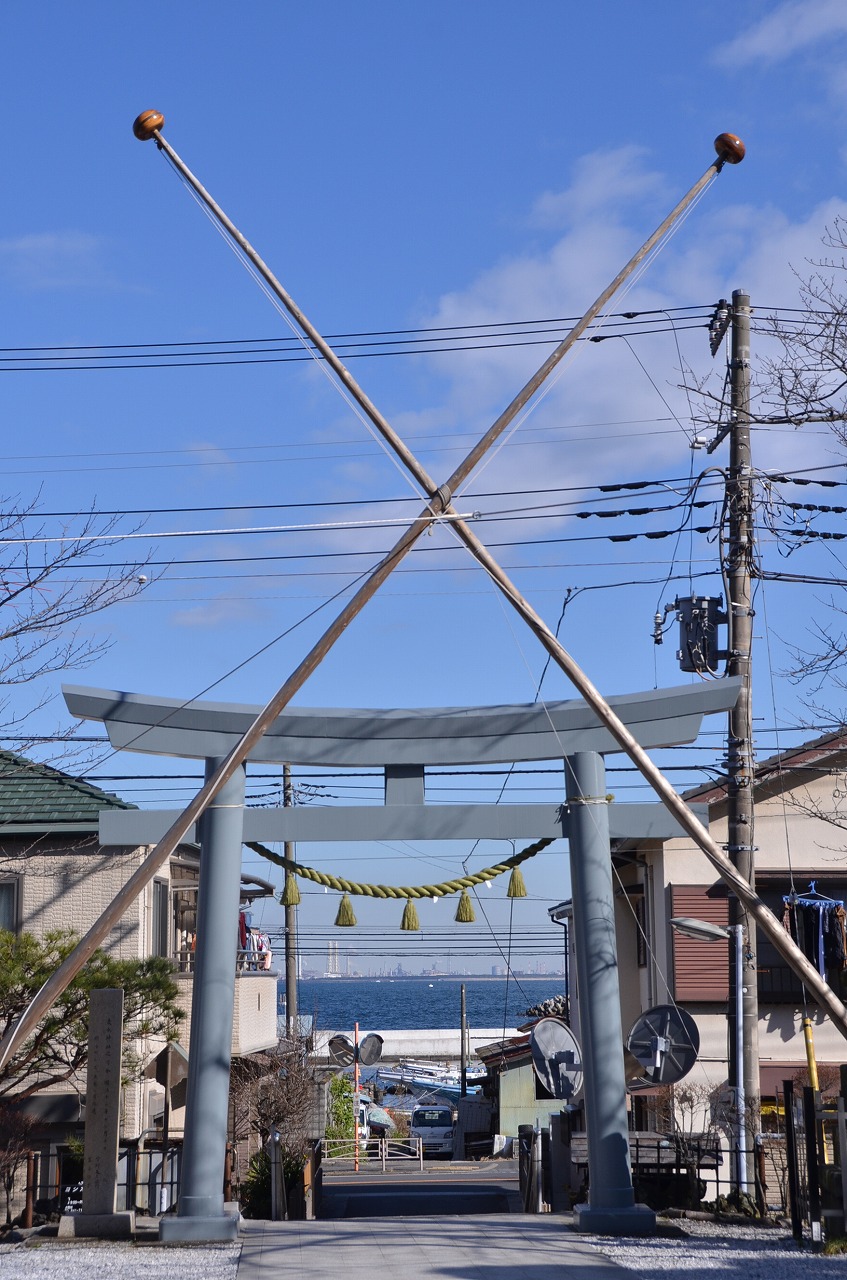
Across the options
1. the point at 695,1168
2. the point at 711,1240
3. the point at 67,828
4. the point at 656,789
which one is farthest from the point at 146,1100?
the point at 656,789

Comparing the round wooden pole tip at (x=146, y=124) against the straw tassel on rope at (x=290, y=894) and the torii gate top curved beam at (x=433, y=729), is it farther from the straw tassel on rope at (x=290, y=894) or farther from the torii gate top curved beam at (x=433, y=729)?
the straw tassel on rope at (x=290, y=894)

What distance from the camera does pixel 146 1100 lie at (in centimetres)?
2061

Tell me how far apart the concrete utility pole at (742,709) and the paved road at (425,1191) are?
6200 mm

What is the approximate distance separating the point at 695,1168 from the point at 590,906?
380 centimetres

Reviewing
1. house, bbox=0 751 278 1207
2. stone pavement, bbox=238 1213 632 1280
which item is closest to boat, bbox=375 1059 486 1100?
house, bbox=0 751 278 1207

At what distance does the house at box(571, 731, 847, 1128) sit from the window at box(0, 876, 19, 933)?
390 inches

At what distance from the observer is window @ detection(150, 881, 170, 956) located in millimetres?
20953

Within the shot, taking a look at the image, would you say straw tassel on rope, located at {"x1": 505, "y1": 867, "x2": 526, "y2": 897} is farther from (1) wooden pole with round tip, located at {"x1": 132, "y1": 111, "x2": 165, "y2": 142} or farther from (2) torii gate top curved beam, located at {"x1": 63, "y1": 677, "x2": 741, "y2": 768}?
(1) wooden pole with round tip, located at {"x1": 132, "y1": 111, "x2": 165, "y2": 142}

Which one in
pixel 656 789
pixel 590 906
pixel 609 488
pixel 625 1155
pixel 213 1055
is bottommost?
pixel 625 1155

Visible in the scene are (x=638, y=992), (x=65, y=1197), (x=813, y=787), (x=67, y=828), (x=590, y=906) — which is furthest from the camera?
(x=638, y=992)

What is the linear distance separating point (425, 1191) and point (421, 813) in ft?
44.6

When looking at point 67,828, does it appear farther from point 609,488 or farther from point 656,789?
point 656,789

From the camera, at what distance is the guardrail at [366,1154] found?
32.2m

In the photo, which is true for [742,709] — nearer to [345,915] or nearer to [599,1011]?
[599,1011]
